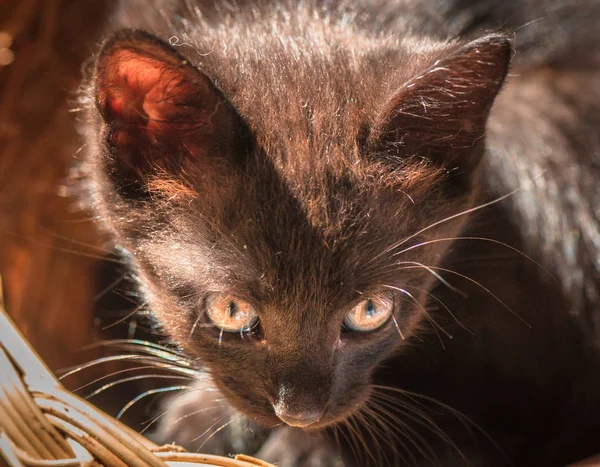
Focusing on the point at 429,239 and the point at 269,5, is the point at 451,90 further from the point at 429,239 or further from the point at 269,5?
the point at 269,5

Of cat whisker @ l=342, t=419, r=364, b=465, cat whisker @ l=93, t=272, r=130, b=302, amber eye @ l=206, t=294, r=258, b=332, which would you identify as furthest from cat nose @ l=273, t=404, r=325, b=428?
cat whisker @ l=93, t=272, r=130, b=302

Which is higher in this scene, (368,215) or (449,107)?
(449,107)

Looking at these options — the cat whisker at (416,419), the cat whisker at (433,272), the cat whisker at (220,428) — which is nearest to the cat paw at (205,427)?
the cat whisker at (220,428)

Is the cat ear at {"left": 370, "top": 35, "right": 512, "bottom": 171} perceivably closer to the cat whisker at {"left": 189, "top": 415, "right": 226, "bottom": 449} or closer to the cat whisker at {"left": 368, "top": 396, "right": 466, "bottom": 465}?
the cat whisker at {"left": 368, "top": 396, "right": 466, "bottom": 465}

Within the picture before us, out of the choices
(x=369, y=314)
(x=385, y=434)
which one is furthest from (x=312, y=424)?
(x=385, y=434)

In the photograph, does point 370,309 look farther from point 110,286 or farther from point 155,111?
point 110,286

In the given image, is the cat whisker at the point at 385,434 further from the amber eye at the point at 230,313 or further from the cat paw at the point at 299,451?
the amber eye at the point at 230,313

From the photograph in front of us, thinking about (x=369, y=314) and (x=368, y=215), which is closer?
(x=368, y=215)
